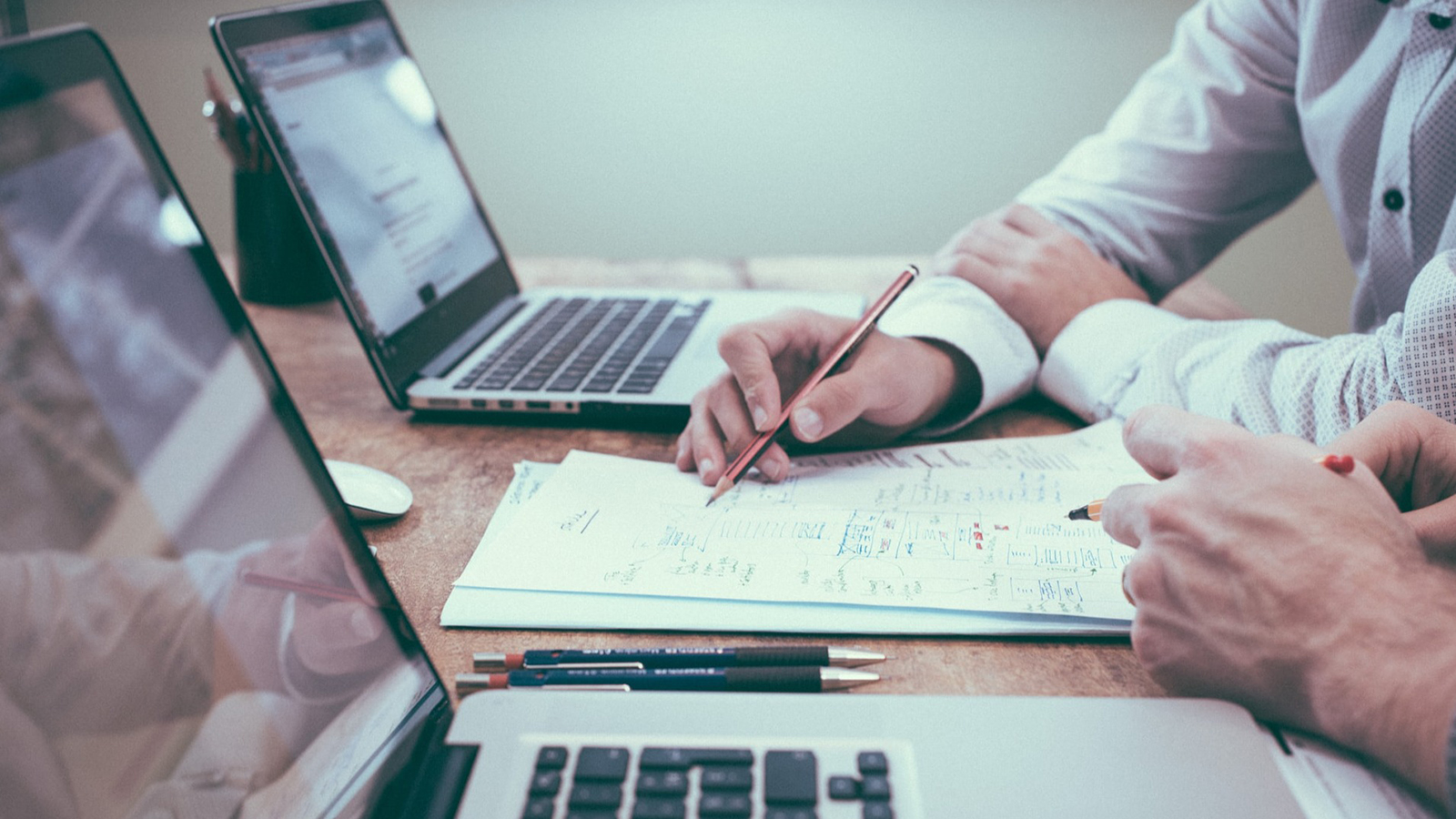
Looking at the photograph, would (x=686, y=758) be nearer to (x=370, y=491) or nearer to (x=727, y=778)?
(x=727, y=778)

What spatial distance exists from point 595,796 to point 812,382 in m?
0.36

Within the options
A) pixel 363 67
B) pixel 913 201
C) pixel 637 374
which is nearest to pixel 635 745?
pixel 637 374

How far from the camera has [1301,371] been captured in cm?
63

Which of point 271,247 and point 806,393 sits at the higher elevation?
point 271,247

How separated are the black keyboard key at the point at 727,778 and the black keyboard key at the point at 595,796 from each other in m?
0.03

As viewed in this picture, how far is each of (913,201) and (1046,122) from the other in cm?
30

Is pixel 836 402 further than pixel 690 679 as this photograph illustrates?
Yes

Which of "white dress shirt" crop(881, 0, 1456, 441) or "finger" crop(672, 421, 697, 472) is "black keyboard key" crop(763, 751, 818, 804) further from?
"white dress shirt" crop(881, 0, 1456, 441)

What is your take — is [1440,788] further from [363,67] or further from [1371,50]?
[363,67]

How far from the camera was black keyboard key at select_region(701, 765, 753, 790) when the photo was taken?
32 cm

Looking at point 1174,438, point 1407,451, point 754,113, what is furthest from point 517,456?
point 754,113

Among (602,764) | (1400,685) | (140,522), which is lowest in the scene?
(1400,685)

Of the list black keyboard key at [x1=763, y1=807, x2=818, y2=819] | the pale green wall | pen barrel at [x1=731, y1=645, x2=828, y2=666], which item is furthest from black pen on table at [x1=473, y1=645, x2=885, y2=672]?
the pale green wall

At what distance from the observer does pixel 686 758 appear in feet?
1.10
